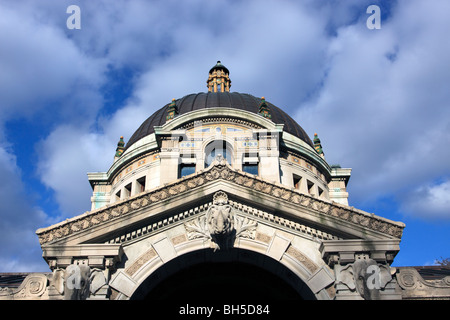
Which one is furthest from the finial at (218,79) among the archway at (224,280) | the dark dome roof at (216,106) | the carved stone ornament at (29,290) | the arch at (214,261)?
the carved stone ornament at (29,290)

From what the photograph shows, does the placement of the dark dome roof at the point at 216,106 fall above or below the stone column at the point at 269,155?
above

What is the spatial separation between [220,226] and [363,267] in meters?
4.84

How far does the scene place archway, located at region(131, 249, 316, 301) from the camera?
1505 centimetres

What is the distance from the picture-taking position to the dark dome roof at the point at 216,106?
37.7 meters

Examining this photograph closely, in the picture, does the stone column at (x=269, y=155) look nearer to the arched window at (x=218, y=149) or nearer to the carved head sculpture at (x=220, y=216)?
the arched window at (x=218, y=149)

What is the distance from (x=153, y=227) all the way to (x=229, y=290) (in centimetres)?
A: 422

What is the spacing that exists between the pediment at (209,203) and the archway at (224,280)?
142 centimetres

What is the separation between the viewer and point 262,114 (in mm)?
35781

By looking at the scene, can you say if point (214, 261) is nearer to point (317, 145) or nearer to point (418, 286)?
point (418, 286)

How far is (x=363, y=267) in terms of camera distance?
14.1 meters

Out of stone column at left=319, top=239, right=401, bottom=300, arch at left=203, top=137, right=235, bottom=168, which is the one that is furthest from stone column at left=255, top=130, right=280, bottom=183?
stone column at left=319, top=239, right=401, bottom=300

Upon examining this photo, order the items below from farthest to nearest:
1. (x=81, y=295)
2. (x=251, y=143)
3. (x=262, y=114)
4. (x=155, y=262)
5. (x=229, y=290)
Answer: (x=262, y=114), (x=251, y=143), (x=229, y=290), (x=155, y=262), (x=81, y=295)
